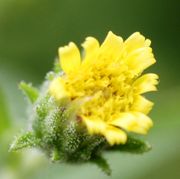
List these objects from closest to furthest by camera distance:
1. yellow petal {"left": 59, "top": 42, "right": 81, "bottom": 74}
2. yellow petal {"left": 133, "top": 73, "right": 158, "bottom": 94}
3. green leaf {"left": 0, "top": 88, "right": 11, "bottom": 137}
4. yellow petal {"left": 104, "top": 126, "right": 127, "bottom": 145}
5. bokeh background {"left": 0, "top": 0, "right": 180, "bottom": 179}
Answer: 1. yellow petal {"left": 104, "top": 126, "right": 127, "bottom": 145}
2. yellow petal {"left": 59, "top": 42, "right": 81, "bottom": 74}
3. yellow petal {"left": 133, "top": 73, "right": 158, "bottom": 94}
4. green leaf {"left": 0, "top": 88, "right": 11, "bottom": 137}
5. bokeh background {"left": 0, "top": 0, "right": 180, "bottom": 179}

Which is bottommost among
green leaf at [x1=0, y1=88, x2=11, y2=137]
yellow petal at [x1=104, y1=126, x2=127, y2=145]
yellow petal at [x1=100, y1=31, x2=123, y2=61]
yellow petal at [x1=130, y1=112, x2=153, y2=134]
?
yellow petal at [x1=104, y1=126, x2=127, y2=145]

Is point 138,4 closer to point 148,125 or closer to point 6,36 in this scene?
point 6,36

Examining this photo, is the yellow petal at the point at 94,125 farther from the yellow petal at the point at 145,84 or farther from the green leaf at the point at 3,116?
the green leaf at the point at 3,116

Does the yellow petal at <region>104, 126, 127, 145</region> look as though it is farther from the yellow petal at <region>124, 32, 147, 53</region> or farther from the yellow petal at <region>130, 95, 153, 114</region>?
the yellow petal at <region>124, 32, 147, 53</region>

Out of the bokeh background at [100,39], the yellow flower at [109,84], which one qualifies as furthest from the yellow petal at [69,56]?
the bokeh background at [100,39]

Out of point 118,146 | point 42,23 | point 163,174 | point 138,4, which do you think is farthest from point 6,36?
point 118,146

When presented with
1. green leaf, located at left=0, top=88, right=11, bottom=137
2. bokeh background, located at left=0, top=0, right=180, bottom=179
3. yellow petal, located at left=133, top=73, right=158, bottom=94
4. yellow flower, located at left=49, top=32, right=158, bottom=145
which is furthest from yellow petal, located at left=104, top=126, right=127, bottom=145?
bokeh background, located at left=0, top=0, right=180, bottom=179
